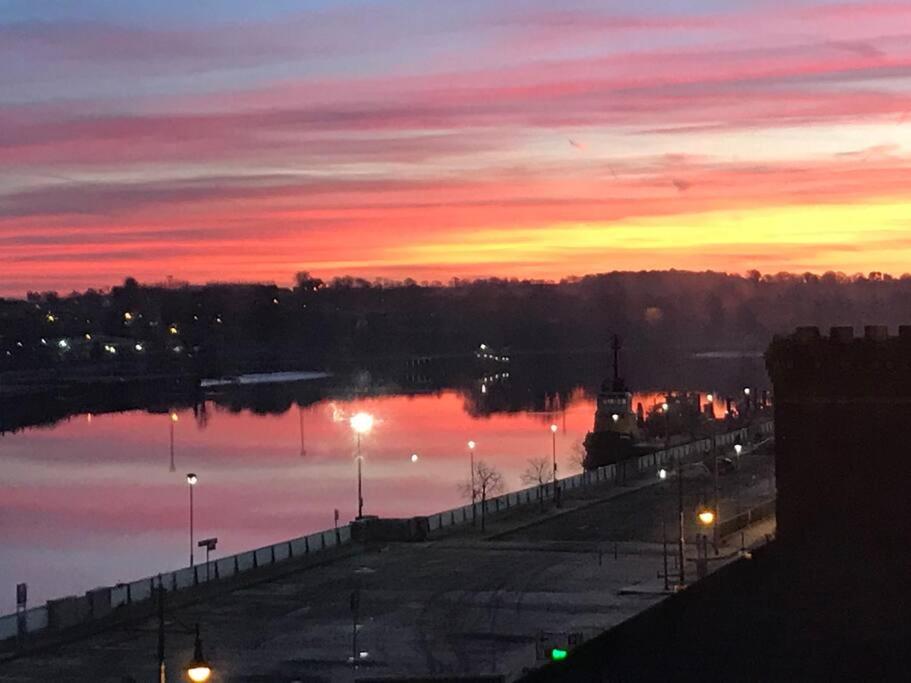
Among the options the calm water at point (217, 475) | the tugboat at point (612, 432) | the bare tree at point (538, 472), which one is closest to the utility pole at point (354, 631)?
the calm water at point (217, 475)

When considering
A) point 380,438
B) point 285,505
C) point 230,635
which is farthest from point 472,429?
point 230,635

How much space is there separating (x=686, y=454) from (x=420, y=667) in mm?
50672

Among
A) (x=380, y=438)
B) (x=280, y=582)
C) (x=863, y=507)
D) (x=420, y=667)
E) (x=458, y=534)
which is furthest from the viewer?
(x=380, y=438)

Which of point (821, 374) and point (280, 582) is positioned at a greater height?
point (821, 374)

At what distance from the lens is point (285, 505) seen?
236 ft

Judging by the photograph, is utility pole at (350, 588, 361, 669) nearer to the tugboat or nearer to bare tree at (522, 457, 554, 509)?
bare tree at (522, 457, 554, 509)

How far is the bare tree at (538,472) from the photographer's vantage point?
8014 cm

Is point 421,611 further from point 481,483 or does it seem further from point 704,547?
point 481,483

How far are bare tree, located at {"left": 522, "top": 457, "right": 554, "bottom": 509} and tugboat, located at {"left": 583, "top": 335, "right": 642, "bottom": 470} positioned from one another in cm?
272

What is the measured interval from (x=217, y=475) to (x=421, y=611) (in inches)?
1961

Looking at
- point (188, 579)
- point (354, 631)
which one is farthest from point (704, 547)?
point (188, 579)

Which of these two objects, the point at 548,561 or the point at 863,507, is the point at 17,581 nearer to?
the point at 548,561

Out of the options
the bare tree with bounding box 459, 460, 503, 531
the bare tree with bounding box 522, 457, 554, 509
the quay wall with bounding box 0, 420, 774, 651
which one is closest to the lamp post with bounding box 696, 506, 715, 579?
the quay wall with bounding box 0, 420, 774, 651

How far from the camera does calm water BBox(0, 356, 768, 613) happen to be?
5972cm
